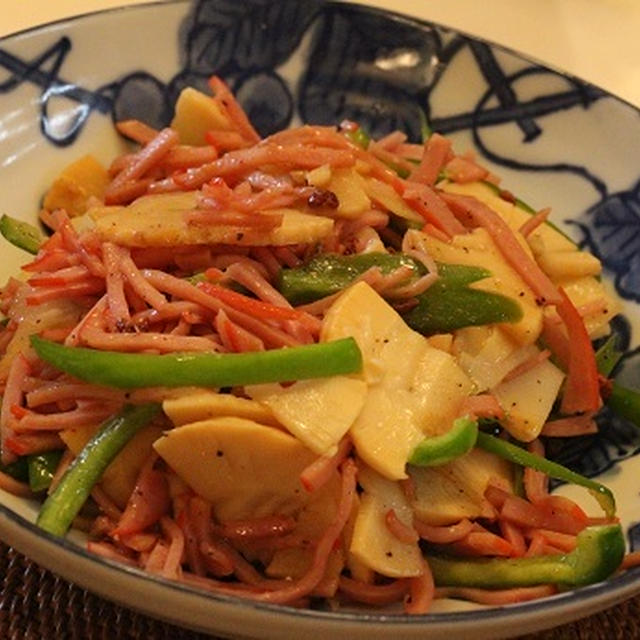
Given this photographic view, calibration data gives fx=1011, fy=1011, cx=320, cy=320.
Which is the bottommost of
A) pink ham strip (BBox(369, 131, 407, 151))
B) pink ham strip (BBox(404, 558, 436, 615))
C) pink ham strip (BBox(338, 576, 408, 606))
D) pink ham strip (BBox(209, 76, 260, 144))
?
pink ham strip (BBox(338, 576, 408, 606))

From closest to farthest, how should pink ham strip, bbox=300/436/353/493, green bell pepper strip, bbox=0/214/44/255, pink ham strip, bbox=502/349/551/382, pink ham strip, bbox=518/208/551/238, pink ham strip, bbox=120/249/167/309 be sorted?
pink ham strip, bbox=300/436/353/493 → pink ham strip, bbox=120/249/167/309 → pink ham strip, bbox=502/349/551/382 → green bell pepper strip, bbox=0/214/44/255 → pink ham strip, bbox=518/208/551/238

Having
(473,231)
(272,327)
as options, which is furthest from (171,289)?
(473,231)

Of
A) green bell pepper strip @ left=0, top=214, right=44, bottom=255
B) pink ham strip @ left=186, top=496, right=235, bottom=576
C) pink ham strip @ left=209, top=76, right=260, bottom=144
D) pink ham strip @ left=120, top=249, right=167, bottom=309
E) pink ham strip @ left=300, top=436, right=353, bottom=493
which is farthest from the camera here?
pink ham strip @ left=209, top=76, right=260, bottom=144

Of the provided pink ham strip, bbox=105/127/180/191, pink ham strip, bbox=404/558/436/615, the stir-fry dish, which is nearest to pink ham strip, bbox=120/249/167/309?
the stir-fry dish

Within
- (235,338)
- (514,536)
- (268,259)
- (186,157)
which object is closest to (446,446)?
(514,536)

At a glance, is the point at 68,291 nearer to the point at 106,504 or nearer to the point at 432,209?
the point at 106,504

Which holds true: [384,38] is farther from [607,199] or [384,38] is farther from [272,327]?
[272,327]

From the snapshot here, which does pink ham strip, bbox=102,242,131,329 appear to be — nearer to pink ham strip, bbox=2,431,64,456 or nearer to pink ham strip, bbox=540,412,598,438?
pink ham strip, bbox=2,431,64,456
